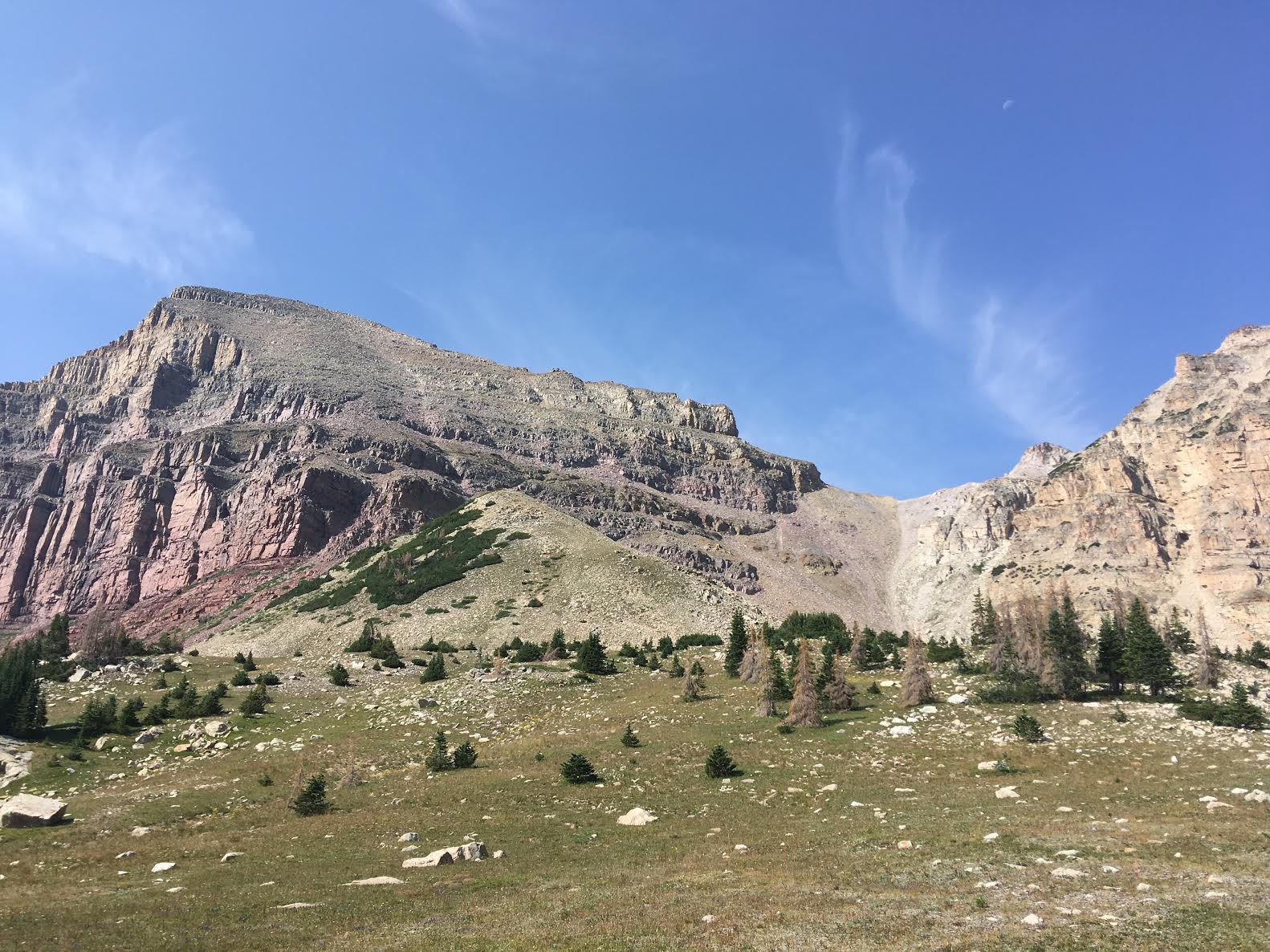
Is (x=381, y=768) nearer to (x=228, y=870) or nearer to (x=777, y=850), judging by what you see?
(x=228, y=870)

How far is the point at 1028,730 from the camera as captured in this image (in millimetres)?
26359

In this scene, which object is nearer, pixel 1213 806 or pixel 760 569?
pixel 1213 806

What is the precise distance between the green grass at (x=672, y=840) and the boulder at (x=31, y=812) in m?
1.01

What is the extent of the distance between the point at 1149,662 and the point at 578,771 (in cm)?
2509

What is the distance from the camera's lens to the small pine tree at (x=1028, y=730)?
85.9 ft

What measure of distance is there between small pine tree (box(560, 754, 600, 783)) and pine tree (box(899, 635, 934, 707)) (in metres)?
15.4

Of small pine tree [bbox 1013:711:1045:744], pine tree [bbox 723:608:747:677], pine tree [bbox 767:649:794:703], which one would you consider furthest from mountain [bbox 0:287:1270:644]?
small pine tree [bbox 1013:711:1045:744]

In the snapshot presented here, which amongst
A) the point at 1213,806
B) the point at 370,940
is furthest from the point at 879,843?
the point at 370,940

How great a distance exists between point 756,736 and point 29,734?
105ft

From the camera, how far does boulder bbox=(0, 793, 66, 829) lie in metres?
21.9

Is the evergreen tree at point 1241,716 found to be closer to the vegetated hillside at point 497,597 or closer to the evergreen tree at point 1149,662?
the evergreen tree at point 1149,662

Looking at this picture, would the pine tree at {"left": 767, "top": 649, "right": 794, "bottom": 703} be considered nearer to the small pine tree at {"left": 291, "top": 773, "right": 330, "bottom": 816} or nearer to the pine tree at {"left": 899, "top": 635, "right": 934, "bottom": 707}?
the pine tree at {"left": 899, "top": 635, "right": 934, "bottom": 707}

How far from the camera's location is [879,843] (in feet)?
53.6

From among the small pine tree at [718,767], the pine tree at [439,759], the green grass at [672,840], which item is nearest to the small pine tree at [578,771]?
the green grass at [672,840]
